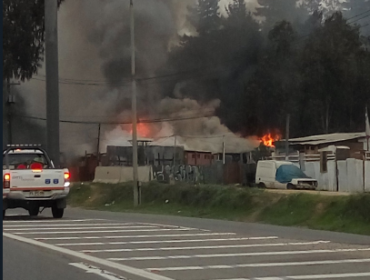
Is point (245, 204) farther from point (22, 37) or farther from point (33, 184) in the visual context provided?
point (22, 37)

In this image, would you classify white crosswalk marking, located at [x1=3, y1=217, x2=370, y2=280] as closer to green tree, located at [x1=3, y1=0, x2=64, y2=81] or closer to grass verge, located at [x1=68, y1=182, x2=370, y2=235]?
grass verge, located at [x1=68, y1=182, x2=370, y2=235]

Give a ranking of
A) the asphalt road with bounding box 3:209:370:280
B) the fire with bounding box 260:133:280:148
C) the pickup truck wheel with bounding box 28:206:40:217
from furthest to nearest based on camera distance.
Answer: the fire with bounding box 260:133:280:148 < the pickup truck wheel with bounding box 28:206:40:217 < the asphalt road with bounding box 3:209:370:280

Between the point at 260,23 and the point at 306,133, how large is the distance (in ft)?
38.2

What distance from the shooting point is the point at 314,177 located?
38.8 m

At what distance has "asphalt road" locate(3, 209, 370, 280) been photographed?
1065cm

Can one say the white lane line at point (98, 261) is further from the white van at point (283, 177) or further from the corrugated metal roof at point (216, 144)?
the corrugated metal roof at point (216, 144)

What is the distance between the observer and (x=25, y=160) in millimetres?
22547

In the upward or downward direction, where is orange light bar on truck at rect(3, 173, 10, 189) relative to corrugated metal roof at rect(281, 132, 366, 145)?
downward

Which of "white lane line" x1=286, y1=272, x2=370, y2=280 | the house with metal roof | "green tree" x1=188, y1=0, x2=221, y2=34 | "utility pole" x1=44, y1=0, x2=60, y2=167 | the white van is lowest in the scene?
"white lane line" x1=286, y1=272, x2=370, y2=280

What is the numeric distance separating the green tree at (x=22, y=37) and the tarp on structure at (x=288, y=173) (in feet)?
64.0

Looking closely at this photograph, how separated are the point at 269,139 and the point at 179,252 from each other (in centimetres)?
5046

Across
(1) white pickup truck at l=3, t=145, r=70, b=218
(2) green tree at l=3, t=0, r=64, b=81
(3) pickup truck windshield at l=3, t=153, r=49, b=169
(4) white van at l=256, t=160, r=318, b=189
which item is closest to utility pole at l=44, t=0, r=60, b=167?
(4) white van at l=256, t=160, r=318, b=189

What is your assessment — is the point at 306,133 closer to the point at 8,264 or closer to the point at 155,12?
the point at 155,12

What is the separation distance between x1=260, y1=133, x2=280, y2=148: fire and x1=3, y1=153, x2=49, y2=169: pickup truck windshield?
4072cm
